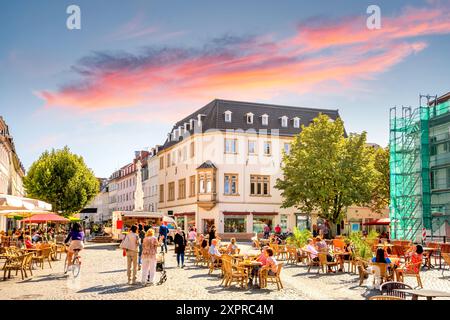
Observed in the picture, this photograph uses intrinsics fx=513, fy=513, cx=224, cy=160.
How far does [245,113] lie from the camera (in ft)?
191

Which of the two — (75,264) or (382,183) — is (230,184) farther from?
(75,264)

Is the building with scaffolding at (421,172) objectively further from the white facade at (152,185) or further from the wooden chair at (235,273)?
the white facade at (152,185)

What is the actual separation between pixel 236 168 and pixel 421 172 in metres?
19.5

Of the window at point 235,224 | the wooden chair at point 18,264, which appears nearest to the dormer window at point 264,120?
the window at point 235,224

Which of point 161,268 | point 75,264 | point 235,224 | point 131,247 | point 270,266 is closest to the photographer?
point 270,266

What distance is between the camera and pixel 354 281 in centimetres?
1836

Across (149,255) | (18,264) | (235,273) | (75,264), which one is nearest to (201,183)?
(75,264)

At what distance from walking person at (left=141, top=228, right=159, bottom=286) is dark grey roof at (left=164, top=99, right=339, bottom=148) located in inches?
1551

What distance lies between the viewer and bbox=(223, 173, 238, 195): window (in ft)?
180

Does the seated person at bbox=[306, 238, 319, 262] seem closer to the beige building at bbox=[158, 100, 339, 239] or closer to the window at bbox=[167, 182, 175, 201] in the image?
the beige building at bbox=[158, 100, 339, 239]

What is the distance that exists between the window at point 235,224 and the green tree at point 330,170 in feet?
27.3

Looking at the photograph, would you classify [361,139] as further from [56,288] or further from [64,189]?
[56,288]

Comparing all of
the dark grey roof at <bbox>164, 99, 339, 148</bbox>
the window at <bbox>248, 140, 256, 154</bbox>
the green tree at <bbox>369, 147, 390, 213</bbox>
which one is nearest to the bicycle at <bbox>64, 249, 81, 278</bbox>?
the dark grey roof at <bbox>164, 99, 339, 148</bbox>

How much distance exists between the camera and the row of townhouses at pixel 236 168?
5478 centimetres
